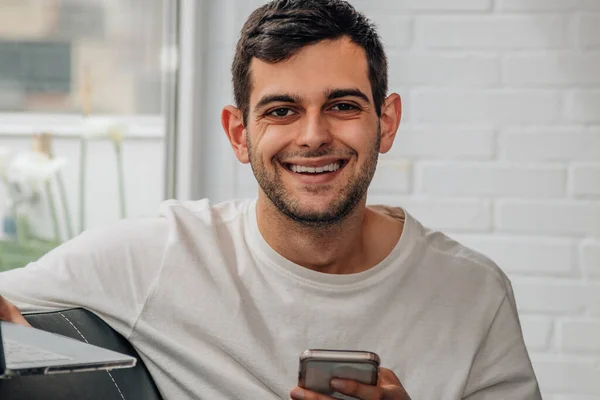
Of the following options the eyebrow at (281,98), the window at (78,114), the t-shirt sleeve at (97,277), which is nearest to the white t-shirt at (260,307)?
the t-shirt sleeve at (97,277)

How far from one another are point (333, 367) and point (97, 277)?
473mm

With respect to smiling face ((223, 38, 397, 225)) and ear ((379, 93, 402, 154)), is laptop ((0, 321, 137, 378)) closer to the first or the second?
smiling face ((223, 38, 397, 225))

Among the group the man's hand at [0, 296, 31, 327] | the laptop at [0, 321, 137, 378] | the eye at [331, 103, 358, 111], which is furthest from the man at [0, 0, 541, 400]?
the laptop at [0, 321, 137, 378]

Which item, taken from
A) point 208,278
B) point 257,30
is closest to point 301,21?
point 257,30

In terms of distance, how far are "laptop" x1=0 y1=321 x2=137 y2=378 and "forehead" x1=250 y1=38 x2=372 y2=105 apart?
63cm

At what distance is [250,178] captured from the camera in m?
2.50

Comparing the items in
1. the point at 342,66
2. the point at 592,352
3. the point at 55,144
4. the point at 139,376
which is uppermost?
the point at 342,66

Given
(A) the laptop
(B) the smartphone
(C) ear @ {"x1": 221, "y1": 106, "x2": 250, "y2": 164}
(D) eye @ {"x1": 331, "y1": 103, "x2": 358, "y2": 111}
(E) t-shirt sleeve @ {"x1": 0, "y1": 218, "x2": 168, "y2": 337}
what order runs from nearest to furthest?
(A) the laptop, (B) the smartphone, (E) t-shirt sleeve @ {"x1": 0, "y1": 218, "x2": 168, "y2": 337}, (D) eye @ {"x1": 331, "y1": 103, "x2": 358, "y2": 111}, (C) ear @ {"x1": 221, "y1": 106, "x2": 250, "y2": 164}

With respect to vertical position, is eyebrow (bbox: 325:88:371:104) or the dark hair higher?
the dark hair

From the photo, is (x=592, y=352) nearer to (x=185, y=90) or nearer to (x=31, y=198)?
(x=185, y=90)

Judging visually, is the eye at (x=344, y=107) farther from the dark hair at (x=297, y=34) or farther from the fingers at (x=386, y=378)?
the fingers at (x=386, y=378)

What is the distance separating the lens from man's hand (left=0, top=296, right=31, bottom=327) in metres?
1.43

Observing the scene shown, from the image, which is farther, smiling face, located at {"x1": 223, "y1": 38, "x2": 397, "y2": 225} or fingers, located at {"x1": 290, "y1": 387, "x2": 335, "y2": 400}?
smiling face, located at {"x1": 223, "y1": 38, "x2": 397, "y2": 225}

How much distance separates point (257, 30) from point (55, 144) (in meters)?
0.91
